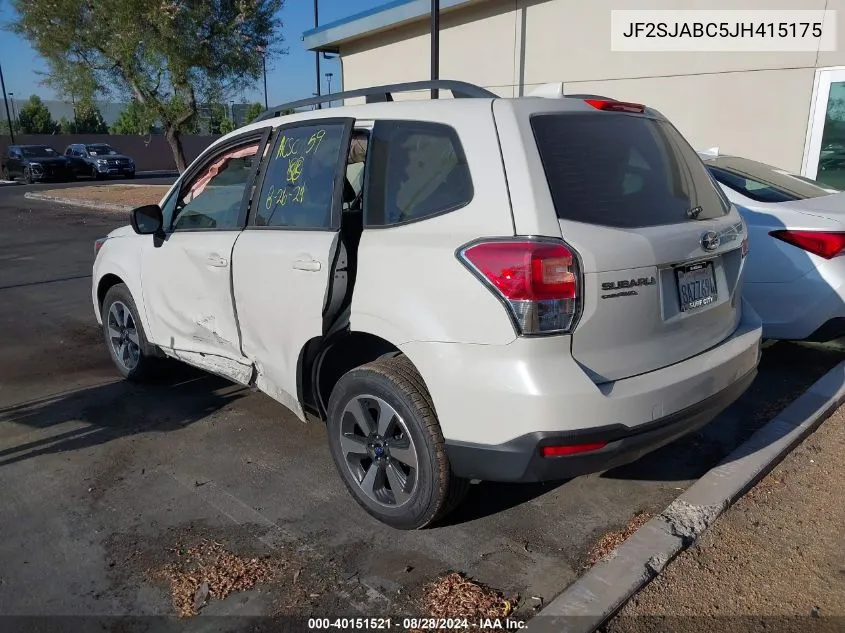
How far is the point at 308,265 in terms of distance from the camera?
10.4ft

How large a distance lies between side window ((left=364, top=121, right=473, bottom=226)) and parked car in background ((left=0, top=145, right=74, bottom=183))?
33.3 m

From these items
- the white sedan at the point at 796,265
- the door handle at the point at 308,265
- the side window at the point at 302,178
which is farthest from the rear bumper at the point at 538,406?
the white sedan at the point at 796,265

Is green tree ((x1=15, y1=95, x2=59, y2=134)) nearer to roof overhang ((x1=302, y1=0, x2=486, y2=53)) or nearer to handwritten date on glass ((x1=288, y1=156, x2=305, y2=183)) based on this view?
roof overhang ((x1=302, y1=0, x2=486, y2=53))

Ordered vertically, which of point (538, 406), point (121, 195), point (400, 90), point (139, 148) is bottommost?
point (121, 195)

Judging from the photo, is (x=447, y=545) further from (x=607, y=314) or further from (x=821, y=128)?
(x=821, y=128)

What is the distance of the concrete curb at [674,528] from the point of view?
2436mm

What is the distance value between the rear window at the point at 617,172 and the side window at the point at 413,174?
35cm

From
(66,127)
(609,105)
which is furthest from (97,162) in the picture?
(609,105)

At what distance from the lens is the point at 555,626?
236 cm

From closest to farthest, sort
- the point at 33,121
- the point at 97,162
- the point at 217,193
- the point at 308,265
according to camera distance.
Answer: the point at 308,265 → the point at 217,193 → the point at 97,162 → the point at 33,121

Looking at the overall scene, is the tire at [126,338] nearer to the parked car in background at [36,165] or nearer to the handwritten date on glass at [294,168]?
the handwritten date on glass at [294,168]

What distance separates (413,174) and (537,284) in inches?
32.7

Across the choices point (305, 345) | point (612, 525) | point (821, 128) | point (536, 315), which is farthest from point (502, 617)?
point (821, 128)

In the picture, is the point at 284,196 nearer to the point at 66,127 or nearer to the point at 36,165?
the point at 36,165
